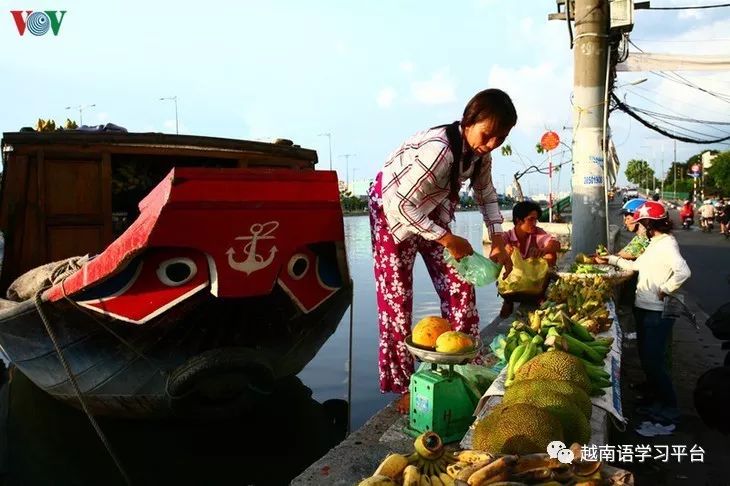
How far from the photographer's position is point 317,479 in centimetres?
262

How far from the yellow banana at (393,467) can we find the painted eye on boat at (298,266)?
2.36 m

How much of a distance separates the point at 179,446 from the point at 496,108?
11.1ft

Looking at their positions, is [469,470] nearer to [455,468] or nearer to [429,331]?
[455,468]

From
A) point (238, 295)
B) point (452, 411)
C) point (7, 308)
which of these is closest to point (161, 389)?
point (238, 295)

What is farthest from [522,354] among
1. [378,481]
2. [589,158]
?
[589,158]

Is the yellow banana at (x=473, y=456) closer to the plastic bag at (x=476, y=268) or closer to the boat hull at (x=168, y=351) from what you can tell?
the plastic bag at (x=476, y=268)

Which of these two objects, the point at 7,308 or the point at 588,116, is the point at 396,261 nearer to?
the point at 7,308

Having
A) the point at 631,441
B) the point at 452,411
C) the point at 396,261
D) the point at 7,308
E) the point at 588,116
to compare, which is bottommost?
the point at 631,441

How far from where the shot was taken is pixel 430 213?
3.05 metres

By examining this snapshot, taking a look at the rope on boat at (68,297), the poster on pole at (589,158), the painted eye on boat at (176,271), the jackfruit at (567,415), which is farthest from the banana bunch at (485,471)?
the poster on pole at (589,158)

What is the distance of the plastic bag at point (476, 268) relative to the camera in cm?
296

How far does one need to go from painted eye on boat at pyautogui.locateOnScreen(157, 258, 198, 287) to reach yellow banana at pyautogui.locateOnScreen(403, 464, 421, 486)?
2.30 metres

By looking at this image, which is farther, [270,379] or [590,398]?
[270,379]

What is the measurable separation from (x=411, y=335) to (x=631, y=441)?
67.5 inches
